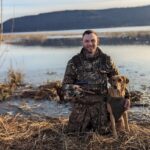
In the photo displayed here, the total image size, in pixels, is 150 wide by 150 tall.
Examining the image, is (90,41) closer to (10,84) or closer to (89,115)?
(89,115)

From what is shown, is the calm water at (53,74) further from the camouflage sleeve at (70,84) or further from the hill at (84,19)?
the hill at (84,19)

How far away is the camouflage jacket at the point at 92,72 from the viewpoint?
7559mm

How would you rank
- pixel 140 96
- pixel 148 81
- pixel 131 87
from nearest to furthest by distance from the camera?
1. pixel 140 96
2. pixel 131 87
3. pixel 148 81

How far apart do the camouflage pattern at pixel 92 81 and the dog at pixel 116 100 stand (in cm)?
22

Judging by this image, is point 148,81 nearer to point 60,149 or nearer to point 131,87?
point 131,87

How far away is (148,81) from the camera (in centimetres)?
1458

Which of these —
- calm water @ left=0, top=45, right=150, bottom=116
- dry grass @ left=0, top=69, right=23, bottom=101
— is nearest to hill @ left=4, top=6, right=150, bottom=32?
calm water @ left=0, top=45, right=150, bottom=116

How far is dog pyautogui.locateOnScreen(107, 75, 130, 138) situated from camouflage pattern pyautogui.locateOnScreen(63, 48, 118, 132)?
0.71 feet

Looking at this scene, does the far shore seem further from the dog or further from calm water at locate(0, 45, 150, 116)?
the dog

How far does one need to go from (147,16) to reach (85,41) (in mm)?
78223

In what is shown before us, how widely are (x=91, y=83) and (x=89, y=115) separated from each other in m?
0.44

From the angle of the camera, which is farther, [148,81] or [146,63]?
[146,63]

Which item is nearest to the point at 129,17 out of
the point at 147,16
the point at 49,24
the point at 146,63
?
the point at 147,16

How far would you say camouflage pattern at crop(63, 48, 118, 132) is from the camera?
7.55 meters
